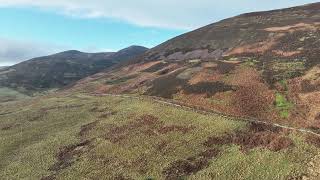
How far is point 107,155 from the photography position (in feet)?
190

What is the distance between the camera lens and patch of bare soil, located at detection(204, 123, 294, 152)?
52312 mm

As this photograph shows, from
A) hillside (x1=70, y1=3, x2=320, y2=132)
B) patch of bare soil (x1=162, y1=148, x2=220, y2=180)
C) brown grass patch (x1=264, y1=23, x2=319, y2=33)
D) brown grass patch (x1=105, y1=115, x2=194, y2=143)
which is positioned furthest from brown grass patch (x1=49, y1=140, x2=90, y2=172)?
brown grass patch (x1=264, y1=23, x2=319, y2=33)

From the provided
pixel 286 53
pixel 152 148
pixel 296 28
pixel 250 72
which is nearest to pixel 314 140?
pixel 152 148

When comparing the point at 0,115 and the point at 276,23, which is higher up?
the point at 276,23

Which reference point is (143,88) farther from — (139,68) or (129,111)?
(139,68)

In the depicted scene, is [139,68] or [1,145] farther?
[139,68]

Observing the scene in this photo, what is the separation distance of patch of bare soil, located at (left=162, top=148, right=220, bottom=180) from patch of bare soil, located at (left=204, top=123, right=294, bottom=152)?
2838mm

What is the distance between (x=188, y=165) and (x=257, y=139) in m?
9.36

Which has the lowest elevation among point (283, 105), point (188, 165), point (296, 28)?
point (188, 165)

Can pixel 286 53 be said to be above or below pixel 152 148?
above

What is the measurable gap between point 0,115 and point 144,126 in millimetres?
42590

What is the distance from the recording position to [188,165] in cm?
5144

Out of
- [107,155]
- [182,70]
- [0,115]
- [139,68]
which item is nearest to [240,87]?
[182,70]

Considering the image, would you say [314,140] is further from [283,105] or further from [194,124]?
[283,105]
